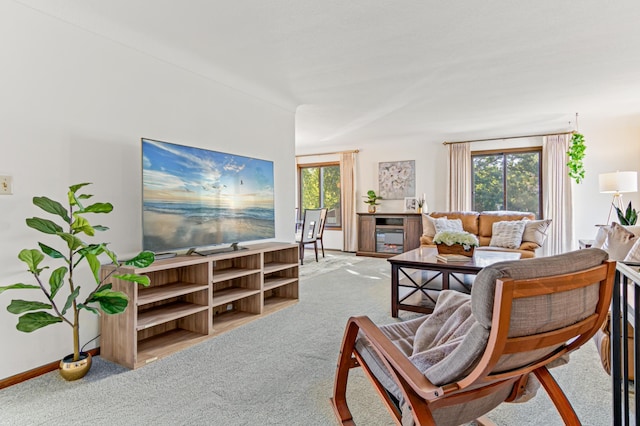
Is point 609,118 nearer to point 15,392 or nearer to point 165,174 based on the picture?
point 165,174

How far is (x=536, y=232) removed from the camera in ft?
→ 16.2

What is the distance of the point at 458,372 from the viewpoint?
1.08 metres

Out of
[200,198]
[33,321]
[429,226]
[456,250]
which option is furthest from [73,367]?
[429,226]

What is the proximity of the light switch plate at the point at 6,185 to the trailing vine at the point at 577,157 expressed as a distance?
6.66 metres

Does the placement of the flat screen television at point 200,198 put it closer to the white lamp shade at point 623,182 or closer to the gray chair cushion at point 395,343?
the gray chair cushion at point 395,343

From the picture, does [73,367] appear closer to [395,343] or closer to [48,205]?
[48,205]

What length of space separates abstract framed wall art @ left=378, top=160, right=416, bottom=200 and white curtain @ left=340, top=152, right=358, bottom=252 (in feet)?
2.01

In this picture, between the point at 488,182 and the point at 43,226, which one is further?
the point at 488,182

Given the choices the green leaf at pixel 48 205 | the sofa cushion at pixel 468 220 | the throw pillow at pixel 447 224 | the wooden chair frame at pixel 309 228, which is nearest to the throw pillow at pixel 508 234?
the sofa cushion at pixel 468 220

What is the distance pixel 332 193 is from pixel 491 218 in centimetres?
351

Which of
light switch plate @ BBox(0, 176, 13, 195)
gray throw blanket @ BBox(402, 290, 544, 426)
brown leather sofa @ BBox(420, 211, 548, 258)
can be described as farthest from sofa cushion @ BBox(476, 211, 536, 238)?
light switch plate @ BBox(0, 176, 13, 195)

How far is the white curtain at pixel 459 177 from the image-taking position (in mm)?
6441

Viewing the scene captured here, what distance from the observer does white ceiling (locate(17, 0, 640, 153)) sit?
230 cm

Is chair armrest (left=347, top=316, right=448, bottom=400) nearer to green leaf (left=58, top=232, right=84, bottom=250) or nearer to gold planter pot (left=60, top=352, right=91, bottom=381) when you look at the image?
green leaf (left=58, top=232, right=84, bottom=250)
